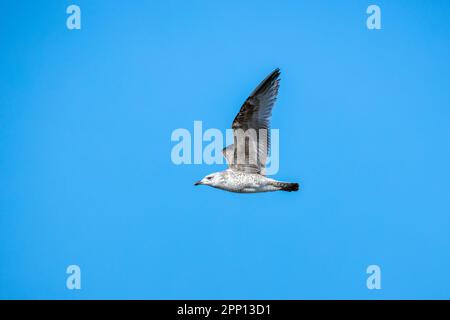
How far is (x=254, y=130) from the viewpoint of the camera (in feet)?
27.8

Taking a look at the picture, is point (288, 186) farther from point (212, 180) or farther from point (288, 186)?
point (212, 180)

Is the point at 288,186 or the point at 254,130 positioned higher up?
the point at 254,130

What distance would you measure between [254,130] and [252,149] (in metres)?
0.19

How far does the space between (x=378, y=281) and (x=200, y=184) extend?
2.68 meters

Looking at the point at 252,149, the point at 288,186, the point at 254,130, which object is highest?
the point at 254,130

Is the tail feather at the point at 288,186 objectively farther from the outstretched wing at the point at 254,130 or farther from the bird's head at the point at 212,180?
the bird's head at the point at 212,180

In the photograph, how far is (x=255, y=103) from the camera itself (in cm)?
837

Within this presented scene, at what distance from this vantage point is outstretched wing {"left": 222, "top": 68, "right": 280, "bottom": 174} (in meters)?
8.37

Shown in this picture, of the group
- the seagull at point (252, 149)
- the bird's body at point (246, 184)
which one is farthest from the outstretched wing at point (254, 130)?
the bird's body at point (246, 184)

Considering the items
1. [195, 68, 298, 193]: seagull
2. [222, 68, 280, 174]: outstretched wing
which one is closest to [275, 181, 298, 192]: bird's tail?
[195, 68, 298, 193]: seagull

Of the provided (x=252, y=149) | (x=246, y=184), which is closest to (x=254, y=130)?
(x=252, y=149)

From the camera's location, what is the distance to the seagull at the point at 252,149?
838 cm

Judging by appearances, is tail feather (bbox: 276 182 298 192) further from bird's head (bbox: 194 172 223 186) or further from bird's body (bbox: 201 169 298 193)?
bird's head (bbox: 194 172 223 186)
